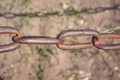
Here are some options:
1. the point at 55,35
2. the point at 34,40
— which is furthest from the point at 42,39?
the point at 55,35

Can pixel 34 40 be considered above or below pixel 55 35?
above

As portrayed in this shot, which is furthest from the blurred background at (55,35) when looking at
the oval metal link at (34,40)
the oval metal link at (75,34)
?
the oval metal link at (34,40)

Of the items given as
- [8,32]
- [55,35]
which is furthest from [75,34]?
[55,35]

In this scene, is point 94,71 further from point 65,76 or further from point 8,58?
point 8,58

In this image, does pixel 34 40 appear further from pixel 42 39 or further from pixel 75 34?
pixel 75 34

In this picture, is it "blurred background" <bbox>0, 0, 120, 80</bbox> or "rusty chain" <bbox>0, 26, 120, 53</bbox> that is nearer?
"rusty chain" <bbox>0, 26, 120, 53</bbox>

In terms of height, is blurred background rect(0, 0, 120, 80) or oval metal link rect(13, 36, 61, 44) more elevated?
oval metal link rect(13, 36, 61, 44)

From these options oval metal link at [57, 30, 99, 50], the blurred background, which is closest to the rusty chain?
oval metal link at [57, 30, 99, 50]

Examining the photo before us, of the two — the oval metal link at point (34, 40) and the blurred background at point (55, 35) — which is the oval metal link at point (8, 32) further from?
the blurred background at point (55, 35)

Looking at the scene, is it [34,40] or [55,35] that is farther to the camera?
[55,35]

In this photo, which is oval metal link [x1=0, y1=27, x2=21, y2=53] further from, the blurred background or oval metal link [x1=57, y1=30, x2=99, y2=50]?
the blurred background
